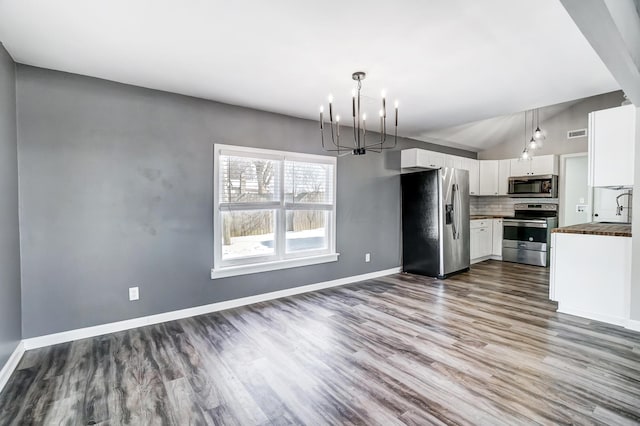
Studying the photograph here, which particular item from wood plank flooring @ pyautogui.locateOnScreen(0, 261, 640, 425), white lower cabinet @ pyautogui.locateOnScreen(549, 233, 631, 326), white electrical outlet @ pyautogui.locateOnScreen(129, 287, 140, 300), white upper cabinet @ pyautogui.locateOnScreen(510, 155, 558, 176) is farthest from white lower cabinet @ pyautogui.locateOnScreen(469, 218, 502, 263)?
white electrical outlet @ pyautogui.locateOnScreen(129, 287, 140, 300)

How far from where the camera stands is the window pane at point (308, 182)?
4.09m

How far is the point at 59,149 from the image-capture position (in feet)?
8.75

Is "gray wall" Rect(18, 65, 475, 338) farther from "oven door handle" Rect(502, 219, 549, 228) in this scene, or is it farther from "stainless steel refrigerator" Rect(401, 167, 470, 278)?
"oven door handle" Rect(502, 219, 549, 228)

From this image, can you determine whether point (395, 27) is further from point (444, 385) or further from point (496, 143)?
point (496, 143)

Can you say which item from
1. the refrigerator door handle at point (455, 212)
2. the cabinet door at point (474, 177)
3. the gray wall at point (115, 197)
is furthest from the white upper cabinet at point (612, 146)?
the cabinet door at point (474, 177)

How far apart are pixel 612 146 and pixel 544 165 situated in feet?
10.8

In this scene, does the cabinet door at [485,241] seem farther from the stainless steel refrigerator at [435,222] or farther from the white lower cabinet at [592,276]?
the white lower cabinet at [592,276]

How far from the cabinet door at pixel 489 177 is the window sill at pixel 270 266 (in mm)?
4221

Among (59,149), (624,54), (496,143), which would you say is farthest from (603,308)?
(59,149)

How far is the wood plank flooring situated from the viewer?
5.84ft

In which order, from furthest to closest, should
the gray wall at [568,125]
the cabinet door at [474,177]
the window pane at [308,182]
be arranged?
1. the cabinet door at [474,177]
2. the gray wall at [568,125]
3. the window pane at [308,182]

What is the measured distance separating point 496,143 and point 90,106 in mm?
7431

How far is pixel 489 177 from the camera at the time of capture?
6758 mm

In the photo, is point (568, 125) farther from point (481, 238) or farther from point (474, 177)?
point (481, 238)
